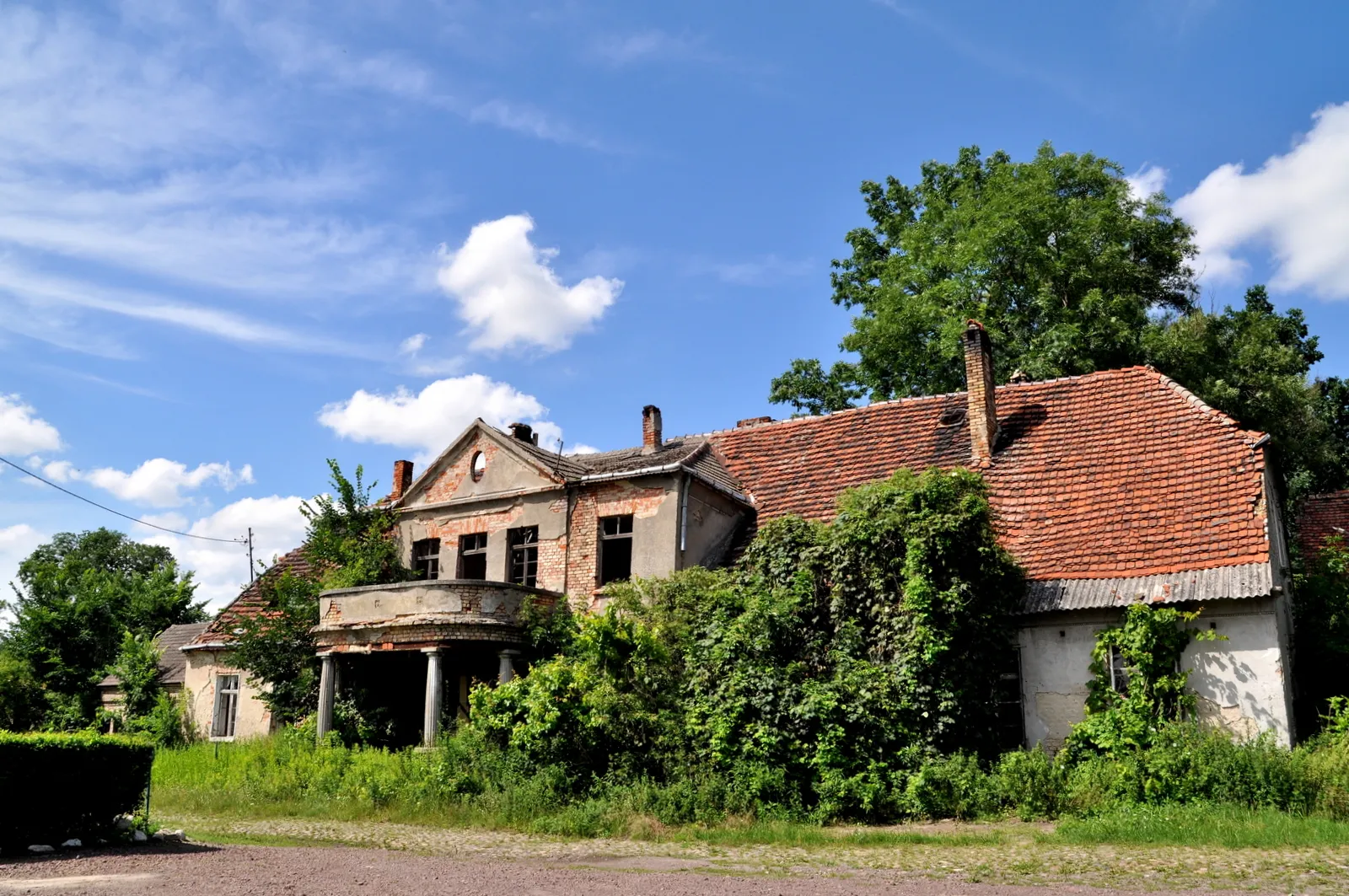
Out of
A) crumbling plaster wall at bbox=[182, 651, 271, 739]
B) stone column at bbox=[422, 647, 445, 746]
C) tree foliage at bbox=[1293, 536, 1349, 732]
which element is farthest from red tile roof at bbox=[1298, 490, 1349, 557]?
crumbling plaster wall at bbox=[182, 651, 271, 739]

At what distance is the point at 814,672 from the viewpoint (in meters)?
16.4

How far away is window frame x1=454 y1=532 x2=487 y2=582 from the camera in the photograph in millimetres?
22891

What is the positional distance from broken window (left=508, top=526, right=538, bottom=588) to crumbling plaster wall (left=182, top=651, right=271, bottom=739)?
23.3ft

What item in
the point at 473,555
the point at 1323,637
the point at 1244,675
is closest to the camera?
the point at 1244,675

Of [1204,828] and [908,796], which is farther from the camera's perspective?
[908,796]

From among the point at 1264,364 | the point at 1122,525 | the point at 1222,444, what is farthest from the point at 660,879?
the point at 1264,364

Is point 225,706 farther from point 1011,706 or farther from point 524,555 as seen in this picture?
point 1011,706

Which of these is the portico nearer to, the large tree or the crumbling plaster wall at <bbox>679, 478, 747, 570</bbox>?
the crumbling plaster wall at <bbox>679, 478, 747, 570</bbox>

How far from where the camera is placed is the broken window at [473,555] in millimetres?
22953

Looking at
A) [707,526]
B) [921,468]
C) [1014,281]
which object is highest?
[1014,281]

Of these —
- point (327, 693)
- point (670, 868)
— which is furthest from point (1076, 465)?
point (327, 693)

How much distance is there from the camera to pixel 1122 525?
1748cm

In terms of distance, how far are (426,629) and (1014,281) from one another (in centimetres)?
1799

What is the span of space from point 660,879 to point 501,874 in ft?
5.54
